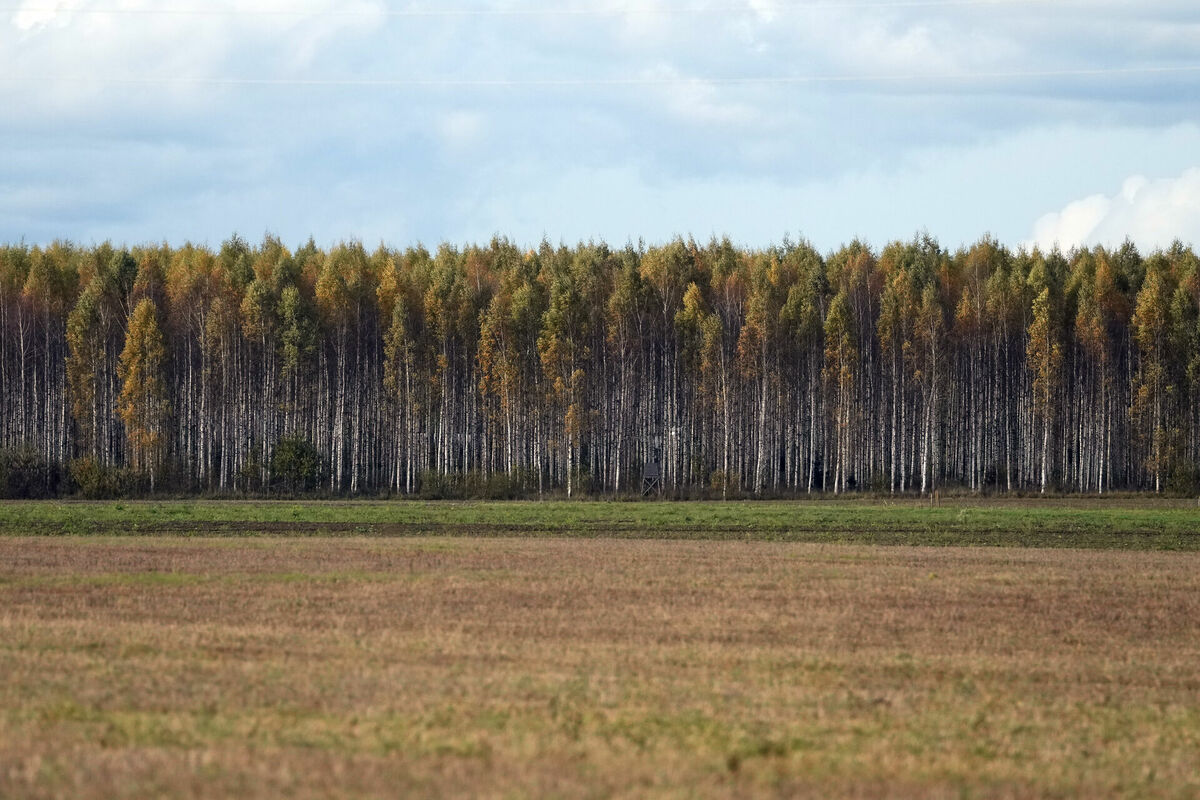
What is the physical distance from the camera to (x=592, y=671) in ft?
53.5

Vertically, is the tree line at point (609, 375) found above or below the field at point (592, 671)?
above

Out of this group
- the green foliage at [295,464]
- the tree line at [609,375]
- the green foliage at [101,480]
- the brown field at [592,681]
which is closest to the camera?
the brown field at [592,681]

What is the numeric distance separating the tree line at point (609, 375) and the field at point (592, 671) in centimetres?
4084

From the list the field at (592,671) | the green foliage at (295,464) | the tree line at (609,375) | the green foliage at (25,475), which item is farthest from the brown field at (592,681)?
the tree line at (609,375)

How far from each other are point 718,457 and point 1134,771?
64935 millimetres

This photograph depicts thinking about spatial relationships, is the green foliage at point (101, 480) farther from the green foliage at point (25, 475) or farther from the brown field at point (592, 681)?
the brown field at point (592, 681)

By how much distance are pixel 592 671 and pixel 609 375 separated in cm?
6120

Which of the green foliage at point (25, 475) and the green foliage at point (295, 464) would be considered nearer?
the green foliage at point (25, 475)

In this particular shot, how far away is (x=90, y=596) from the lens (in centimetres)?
2292

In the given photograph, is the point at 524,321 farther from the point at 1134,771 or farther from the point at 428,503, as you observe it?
the point at 1134,771

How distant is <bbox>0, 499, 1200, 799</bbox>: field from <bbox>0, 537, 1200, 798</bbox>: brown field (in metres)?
0.05

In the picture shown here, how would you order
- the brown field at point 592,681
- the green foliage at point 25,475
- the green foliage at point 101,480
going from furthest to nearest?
the green foliage at point 101,480, the green foliage at point 25,475, the brown field at point 592,681

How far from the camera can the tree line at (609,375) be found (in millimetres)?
74000

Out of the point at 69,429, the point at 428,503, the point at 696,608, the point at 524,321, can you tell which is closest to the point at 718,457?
the point at 524,321
